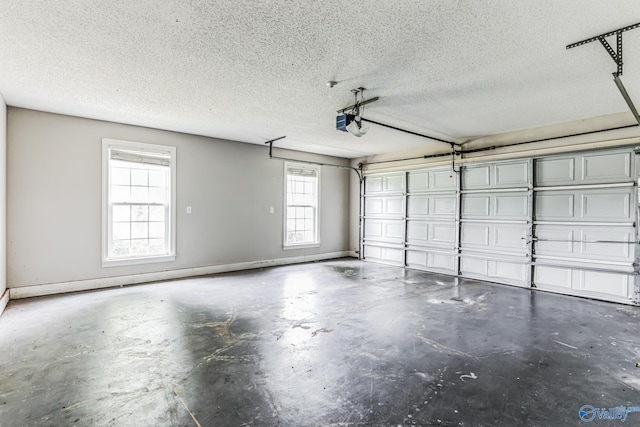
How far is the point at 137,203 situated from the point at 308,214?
3715mm

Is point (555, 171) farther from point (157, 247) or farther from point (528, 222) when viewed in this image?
point (157, 247)

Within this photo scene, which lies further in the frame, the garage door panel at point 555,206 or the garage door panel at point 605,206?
the garage door panel at point 555,206

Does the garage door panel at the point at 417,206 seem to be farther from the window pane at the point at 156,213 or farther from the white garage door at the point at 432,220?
the window pane at the point at 156,213

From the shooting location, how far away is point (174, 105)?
4.29 metres

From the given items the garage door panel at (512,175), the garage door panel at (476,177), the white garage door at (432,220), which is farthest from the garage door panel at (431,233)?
the garage door panel at (512,175)

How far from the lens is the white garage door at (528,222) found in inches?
178

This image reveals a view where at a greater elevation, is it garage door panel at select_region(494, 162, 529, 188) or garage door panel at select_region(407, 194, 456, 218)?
garage door panel at select_region(494, 162, 529, 188)

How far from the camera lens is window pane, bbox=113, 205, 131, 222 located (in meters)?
5.20

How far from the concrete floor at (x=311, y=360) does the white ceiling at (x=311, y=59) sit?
2.61 m

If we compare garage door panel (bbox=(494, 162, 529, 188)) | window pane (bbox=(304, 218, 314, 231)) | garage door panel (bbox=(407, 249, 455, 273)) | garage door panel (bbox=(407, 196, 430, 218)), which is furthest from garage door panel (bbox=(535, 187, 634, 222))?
window pane (bbox=(304, 218, 314, 231))

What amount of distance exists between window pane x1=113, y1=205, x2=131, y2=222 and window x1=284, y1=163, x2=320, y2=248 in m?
3.16

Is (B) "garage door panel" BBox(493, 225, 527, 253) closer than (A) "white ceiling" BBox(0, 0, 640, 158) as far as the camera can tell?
No

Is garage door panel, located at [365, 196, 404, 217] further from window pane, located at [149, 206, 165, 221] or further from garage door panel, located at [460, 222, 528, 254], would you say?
window pane, located at [149, 206, 165, 221]

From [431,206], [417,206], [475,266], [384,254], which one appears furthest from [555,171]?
[384,254]
